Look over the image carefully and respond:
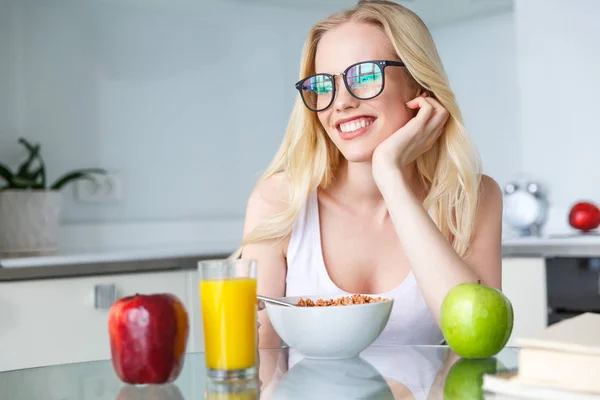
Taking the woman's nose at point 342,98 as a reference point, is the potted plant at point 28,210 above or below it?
below

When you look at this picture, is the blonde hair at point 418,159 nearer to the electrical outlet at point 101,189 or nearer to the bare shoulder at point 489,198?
the bare shoulder at point 489,198

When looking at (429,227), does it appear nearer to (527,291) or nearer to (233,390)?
(233,390)

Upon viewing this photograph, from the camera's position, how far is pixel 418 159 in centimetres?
185

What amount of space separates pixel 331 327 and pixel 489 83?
277 centimetres

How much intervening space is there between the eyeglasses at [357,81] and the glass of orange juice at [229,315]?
0.65 metres

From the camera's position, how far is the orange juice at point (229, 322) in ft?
3.29

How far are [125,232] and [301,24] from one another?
4.07 ft

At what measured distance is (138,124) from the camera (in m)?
3.22

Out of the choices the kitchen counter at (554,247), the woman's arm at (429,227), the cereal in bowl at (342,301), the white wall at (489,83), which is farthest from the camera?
the white wall at (489,83)

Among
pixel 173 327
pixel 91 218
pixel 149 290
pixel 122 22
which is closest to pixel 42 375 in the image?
pixel 173 327

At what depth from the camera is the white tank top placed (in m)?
1.63

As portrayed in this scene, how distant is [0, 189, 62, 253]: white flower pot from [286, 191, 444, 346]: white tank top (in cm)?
137

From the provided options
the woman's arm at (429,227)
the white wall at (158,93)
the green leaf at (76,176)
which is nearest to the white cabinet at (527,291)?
the woman's arm at (429,227)

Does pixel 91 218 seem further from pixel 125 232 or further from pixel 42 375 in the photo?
pixel 42 375
